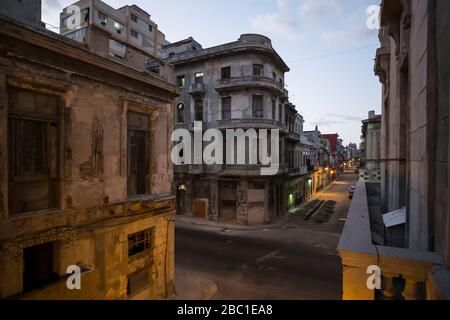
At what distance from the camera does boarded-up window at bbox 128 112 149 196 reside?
9727 millimetres

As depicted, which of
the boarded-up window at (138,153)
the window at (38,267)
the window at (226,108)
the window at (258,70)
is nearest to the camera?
the window at (38,267)

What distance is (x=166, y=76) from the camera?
11.4 metres

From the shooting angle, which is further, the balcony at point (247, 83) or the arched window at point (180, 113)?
the arched window at point (180, 113)

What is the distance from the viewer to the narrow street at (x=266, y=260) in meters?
12.0

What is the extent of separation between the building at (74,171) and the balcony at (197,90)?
1551cm

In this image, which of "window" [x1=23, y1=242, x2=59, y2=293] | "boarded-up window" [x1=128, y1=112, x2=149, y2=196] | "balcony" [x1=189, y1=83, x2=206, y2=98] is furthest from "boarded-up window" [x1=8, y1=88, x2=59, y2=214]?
"balcony" [x1=189, y1=83, x2=206, y2=98]

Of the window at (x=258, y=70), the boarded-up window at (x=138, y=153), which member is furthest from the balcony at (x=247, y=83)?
the boarded-up window at (x=138, y=153)

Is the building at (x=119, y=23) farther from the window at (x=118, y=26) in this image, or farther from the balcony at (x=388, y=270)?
the balcony at (x=388, y=270)

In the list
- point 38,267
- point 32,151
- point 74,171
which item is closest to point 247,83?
point 74,171

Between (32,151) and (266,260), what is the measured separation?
13203 mm

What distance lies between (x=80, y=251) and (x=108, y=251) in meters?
0.98

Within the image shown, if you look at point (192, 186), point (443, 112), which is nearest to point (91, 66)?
point (443, 112)

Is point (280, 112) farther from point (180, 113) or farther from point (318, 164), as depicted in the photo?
point (318, 164)

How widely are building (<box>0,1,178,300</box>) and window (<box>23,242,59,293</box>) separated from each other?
25mm
